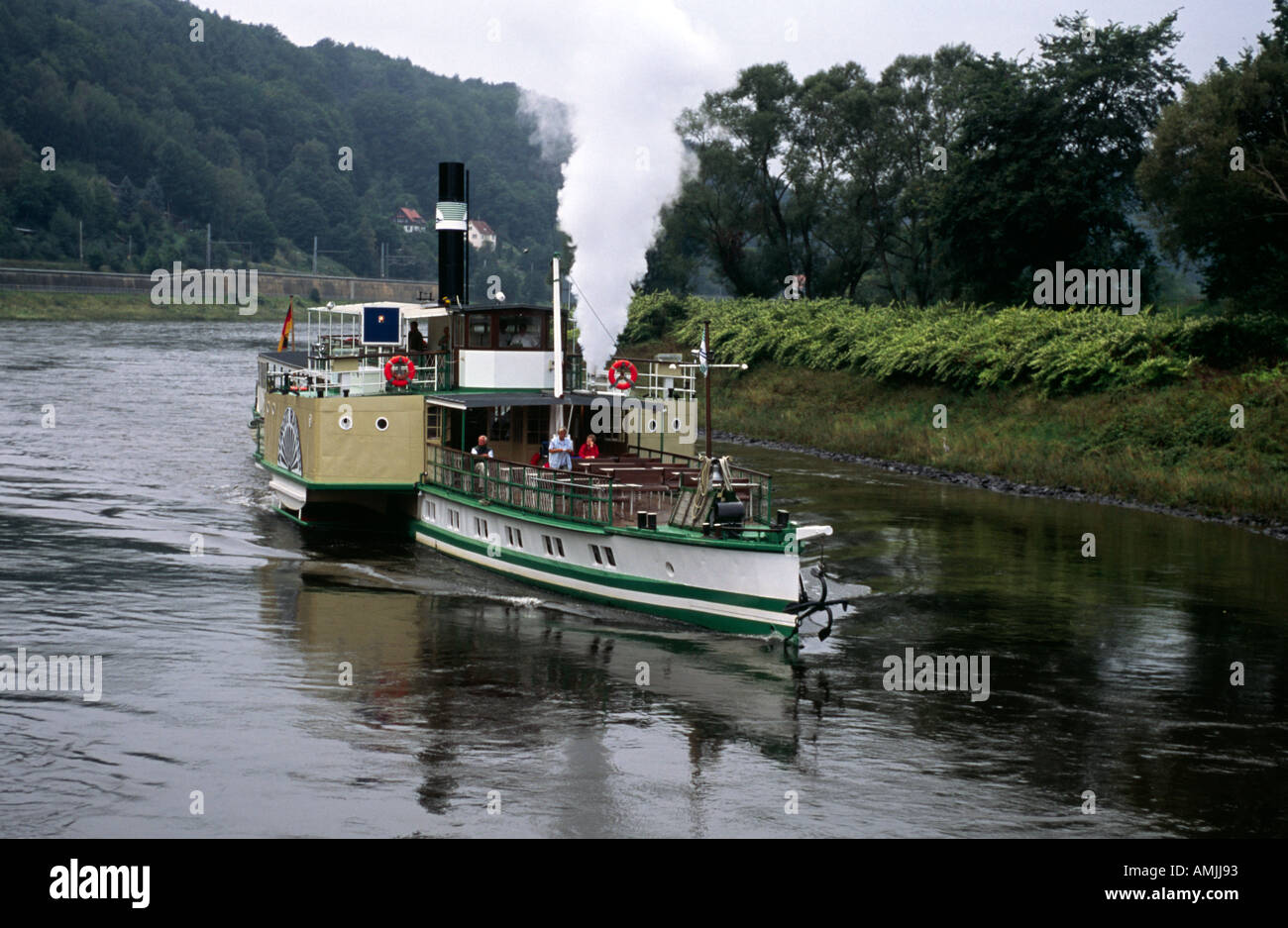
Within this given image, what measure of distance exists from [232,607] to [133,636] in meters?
3.20

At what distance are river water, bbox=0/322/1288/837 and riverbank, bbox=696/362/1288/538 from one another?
2.71 meters

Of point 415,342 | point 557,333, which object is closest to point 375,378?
point 415,342

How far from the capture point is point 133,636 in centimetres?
2606

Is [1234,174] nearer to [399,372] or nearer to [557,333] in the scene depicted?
[557,333]

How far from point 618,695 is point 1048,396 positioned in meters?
35.9

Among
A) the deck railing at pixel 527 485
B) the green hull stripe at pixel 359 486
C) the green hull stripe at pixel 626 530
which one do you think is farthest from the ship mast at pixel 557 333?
the green hull stripe at pixel 359 486

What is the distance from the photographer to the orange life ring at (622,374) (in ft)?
106

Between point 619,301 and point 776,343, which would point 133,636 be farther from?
point 776,343

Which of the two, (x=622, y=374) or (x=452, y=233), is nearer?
(x=622, y=374)

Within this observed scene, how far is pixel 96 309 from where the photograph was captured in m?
156

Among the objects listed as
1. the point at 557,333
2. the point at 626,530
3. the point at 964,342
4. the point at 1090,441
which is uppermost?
the point at 964,342

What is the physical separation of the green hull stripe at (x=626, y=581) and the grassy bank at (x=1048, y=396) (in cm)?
2172

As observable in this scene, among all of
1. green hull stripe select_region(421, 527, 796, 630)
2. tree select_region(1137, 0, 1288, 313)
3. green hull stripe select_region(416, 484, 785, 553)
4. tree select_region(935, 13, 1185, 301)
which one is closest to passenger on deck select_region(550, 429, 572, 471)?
green hull stripe select_region(416, 484, 785, 553)
